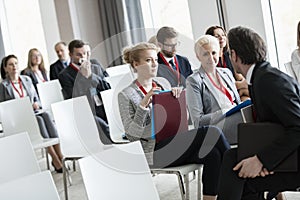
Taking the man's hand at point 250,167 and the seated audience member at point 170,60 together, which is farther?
the seated audience member at point 170,60

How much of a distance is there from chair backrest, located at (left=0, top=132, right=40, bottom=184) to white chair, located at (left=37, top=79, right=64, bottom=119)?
120 inches

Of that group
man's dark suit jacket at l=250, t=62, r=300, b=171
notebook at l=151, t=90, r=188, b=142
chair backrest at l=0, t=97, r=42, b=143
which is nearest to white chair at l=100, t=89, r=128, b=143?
chair backrest at l=0, t=97, r=42, b=143

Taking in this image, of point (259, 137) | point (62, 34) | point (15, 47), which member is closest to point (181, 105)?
point (259, 137)

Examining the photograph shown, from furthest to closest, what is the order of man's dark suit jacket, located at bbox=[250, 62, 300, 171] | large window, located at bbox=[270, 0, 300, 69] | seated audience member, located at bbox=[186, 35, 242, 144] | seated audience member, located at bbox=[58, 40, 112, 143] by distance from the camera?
1. large window, located at bbox=[270, 0, 300, 69]
2. seated audience member, located at bbox=[58, 40, 112, 143]
3. seated audience member, located at bbox=[186, 35, 242, 144]
4. man's dark suit jacket, located at bbox=[250, 62, 300, 171]

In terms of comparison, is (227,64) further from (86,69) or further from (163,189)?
(86,69)

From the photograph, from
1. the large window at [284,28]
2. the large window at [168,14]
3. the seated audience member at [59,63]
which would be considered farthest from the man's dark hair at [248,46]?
the seated audience member at [59,63]

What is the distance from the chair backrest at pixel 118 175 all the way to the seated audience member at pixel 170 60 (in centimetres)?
170

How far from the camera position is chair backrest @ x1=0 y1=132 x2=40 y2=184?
344 cm

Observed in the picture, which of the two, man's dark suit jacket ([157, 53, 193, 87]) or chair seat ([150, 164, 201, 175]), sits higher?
man's dark suit jacket ([157, 53, 193, 87])

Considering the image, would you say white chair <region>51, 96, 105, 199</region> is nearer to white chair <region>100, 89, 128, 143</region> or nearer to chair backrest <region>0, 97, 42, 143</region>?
white chair <region>100, 89, 128, 143</region>

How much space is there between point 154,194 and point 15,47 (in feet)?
28.2

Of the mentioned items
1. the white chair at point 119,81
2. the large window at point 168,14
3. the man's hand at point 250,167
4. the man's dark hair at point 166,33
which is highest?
the large window at point 168,14

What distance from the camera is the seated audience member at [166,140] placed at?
12.1ft

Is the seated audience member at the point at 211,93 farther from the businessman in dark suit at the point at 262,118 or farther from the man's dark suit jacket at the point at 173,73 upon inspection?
the businessman in dark suit at the point at 262,118
